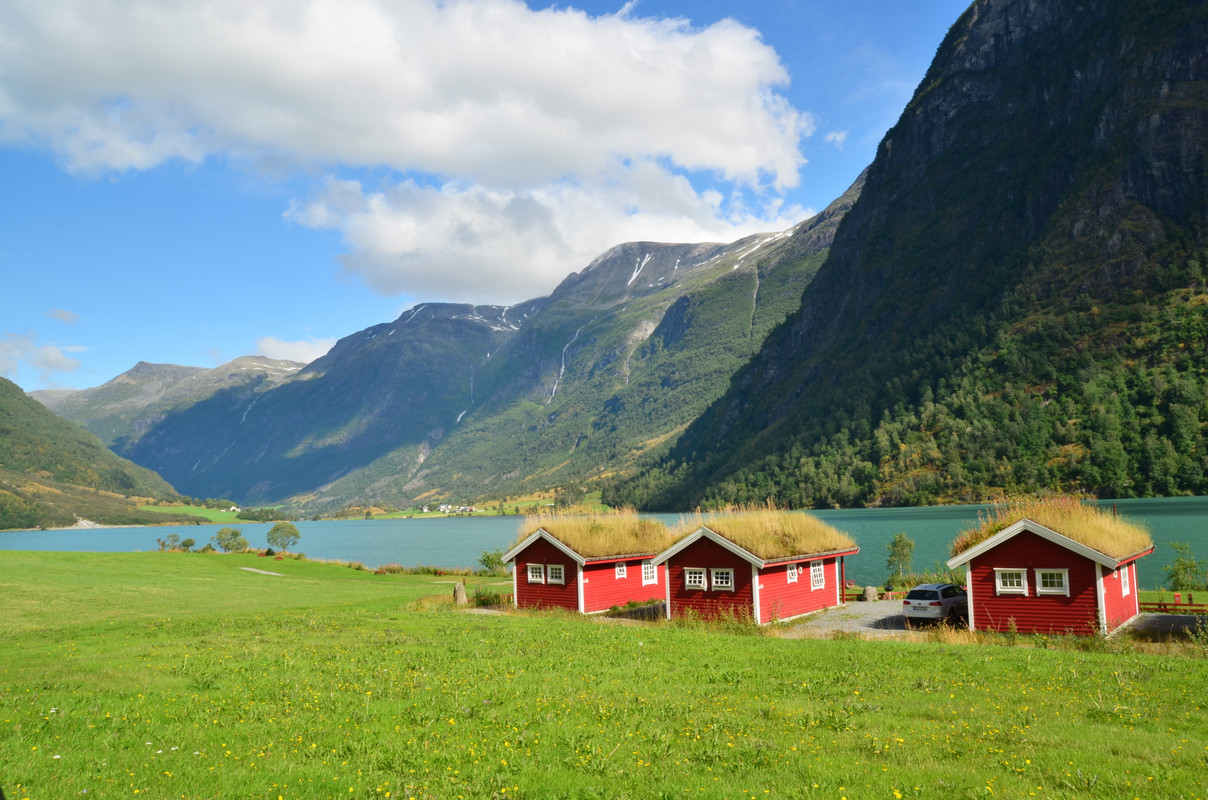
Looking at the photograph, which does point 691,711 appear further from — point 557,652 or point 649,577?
point 649,577

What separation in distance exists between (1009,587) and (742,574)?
9886 mm

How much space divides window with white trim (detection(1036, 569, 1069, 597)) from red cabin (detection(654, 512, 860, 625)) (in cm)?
930

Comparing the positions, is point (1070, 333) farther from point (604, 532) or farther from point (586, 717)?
point (586, 717)

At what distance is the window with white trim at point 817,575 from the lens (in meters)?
35.1

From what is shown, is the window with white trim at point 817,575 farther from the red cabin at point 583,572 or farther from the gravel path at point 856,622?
the red cabin at point 583,572

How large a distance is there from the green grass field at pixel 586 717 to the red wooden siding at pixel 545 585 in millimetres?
11032

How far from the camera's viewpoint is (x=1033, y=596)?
89.8ft

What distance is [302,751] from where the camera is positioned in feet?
37.1

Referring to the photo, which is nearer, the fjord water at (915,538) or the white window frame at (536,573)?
the white window frame at (536,573)

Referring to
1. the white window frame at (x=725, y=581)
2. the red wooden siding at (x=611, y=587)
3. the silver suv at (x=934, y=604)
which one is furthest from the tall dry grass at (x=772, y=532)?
the silver suv at (x=934, y=604)

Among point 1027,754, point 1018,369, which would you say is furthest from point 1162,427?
point 1027,754

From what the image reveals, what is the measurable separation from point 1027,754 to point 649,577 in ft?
95.1

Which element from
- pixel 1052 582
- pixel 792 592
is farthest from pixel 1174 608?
pixel 792 592

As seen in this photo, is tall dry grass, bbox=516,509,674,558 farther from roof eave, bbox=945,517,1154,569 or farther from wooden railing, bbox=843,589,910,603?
roof eave, bbox=945,517,1154,569
